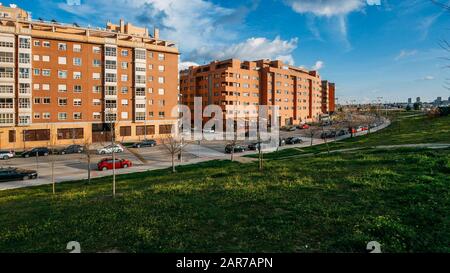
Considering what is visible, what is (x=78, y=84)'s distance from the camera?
2045 inches

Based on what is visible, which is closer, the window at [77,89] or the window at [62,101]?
the window at [62,101]

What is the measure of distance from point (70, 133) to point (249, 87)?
47578 mm

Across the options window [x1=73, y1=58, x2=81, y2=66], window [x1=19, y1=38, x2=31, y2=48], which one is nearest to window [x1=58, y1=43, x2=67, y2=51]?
window [x1=73, y1=58, x2=81, y2=66]

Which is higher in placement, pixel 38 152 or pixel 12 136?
pixel 12 136

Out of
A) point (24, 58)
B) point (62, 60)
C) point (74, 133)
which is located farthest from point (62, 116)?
point (24, 58)

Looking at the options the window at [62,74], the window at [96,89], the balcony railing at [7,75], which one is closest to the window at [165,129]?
the window at [96,89]

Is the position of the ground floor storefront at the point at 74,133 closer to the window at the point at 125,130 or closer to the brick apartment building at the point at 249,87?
the window at the point at 125,130

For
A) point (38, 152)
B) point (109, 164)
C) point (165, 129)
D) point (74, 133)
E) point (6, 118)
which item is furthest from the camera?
point (165, 129)

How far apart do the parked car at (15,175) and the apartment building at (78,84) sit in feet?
58.2

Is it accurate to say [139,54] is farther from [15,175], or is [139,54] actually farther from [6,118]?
[15,175]

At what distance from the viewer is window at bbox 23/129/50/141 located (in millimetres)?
46753

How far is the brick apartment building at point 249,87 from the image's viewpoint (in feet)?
249
